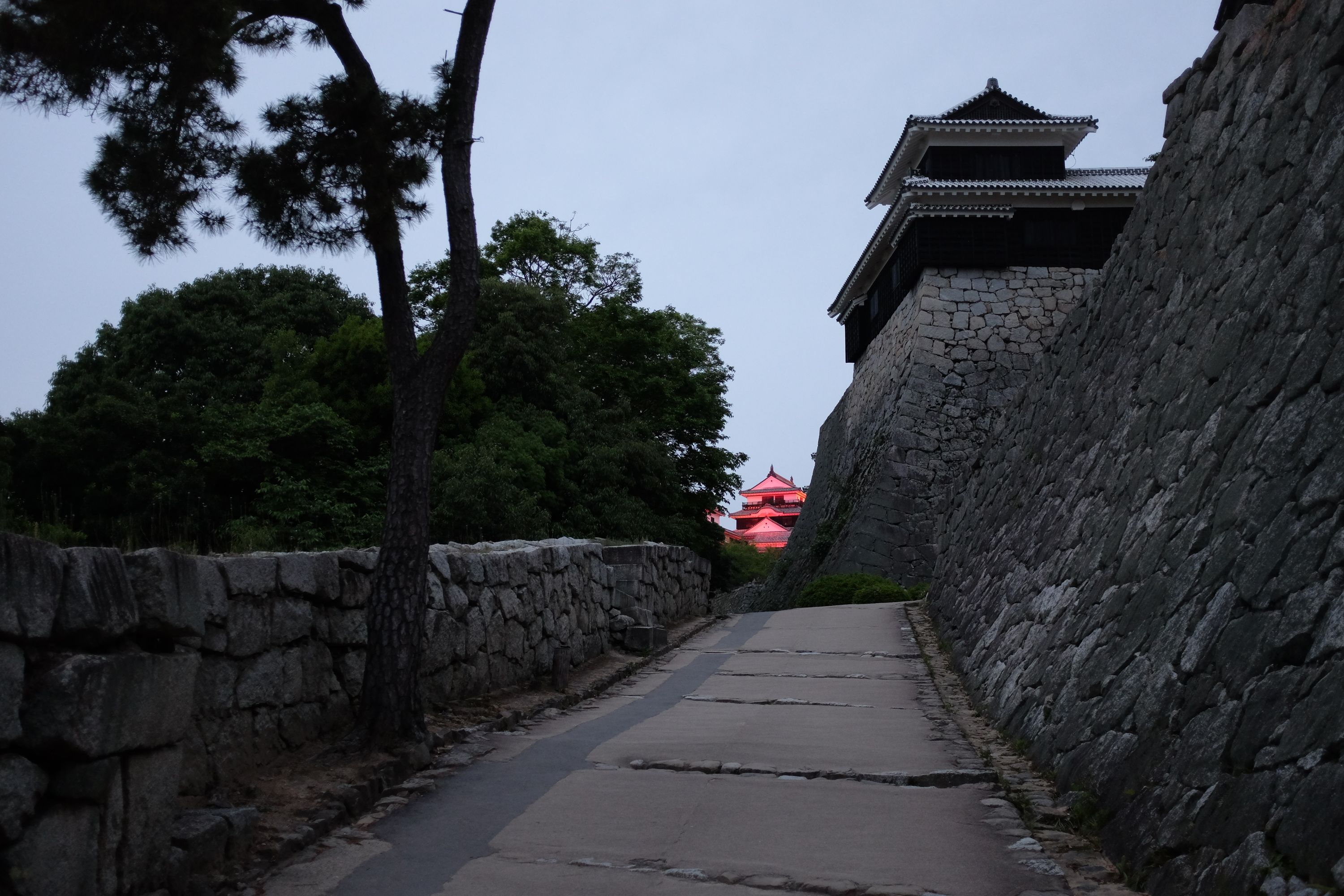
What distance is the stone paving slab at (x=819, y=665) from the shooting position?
1131 cm

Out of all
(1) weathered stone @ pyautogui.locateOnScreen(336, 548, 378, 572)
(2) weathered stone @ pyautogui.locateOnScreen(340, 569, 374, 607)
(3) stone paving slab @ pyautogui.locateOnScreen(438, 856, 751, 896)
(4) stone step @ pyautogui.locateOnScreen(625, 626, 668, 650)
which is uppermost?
(1) weathered stone @ pyautogui.locateOnScreen(336, 548, 378, 572)

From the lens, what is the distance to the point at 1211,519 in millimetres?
5254

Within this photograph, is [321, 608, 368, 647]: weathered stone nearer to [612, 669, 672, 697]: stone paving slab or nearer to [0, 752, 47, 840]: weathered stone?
[0, 752, 47, 840]: weathered stone

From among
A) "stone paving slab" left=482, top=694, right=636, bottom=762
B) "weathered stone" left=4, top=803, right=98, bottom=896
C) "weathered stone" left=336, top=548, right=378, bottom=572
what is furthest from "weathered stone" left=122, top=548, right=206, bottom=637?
"stone paving slab" left=482, top=694, right=636, bottom=762

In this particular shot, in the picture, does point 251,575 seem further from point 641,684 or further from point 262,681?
point 641,684

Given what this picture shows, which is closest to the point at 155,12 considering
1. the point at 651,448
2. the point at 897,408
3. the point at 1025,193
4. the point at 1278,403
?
the point at 1278,403

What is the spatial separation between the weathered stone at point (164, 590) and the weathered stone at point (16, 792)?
0.70m

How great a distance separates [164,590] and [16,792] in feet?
2.94

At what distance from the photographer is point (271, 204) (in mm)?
6969

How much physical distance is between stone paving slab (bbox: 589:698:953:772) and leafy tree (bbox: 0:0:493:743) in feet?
5.75

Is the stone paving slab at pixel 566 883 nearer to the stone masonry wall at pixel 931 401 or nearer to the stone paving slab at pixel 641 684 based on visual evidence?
the stone paving slab at pixel 641 684

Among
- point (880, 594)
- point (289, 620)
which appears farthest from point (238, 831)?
point (880, 594)

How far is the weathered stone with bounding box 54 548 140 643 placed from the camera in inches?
141

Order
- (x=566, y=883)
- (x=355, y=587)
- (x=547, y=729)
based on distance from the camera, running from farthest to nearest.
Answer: (x=547, y=729), (x=355, y=587), (x=566, y=883)
